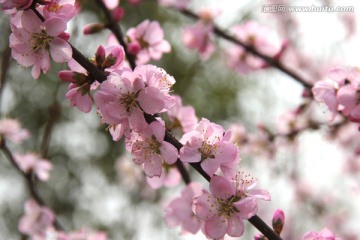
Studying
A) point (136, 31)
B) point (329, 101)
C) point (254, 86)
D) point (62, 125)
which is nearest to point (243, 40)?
point (136, 31)

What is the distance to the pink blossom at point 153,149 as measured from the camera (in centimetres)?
109

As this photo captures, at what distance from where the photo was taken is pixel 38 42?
1.21 metres

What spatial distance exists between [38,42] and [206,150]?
1.79 feet

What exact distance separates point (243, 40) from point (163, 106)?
1.93 metres

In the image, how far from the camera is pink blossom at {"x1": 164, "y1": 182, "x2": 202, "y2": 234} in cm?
163

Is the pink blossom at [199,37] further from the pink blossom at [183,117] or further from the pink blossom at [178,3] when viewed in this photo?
the pink blossom at [183,117]

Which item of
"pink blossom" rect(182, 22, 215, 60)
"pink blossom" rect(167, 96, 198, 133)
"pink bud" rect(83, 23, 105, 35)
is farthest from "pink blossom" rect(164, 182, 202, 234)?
"pink blossom" rect(182, 22, 215, 60)

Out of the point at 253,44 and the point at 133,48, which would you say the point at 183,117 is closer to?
the point at 133,48

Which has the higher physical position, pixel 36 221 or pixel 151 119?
pixel 151 119

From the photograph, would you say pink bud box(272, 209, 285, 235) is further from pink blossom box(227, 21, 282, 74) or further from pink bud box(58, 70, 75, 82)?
pink blossom box(227, 21, 282, 74)

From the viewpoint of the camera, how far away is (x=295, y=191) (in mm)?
5871

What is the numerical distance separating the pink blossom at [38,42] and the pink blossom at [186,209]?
70 centimetres

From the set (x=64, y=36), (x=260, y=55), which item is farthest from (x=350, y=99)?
(x=260, y=55)

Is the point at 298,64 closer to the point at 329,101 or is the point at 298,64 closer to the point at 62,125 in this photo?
the point at 329,101
